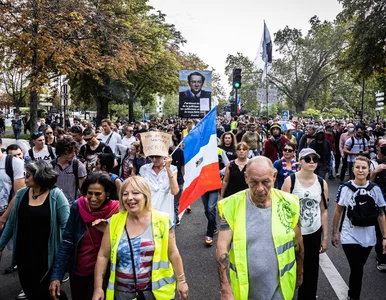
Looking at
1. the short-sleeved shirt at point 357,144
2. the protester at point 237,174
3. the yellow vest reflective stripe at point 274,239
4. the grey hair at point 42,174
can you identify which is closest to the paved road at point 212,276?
the protester at point 237,174

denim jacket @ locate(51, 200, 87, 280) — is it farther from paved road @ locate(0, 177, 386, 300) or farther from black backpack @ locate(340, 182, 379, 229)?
black backpack @ locate(340, 182, 379, 229)

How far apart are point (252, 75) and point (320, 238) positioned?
55558 millimetres

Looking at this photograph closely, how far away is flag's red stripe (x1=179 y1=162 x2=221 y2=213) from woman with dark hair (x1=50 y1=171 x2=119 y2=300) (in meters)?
1.49

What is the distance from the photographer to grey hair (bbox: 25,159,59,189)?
3.43 m

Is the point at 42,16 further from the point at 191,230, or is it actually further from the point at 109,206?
the point at 109,206

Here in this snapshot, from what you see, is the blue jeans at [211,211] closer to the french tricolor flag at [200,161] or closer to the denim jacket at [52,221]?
the french tricolor flag at [200,161]

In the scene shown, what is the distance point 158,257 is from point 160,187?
210 centimetres

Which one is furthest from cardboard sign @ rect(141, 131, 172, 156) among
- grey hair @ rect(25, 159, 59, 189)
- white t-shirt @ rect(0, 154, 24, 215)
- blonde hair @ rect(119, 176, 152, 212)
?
blonde hair @ rect(119, 176, 152, 212)

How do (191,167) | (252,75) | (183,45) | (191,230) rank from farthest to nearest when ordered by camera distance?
(252,75)
(183,45)
(191,230)
(191,167)

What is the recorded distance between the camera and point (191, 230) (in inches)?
272

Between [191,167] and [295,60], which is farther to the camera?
[295,60]

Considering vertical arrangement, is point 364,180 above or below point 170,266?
above

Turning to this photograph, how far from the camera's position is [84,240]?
3.05 metres

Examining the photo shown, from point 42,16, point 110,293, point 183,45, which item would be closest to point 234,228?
point 110,293
